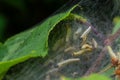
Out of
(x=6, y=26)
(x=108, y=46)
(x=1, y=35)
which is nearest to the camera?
(x=108, y=46)

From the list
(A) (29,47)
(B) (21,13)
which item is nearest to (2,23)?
(B) (21,13)

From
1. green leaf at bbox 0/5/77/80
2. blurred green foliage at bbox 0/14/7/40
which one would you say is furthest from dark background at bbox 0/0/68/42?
green leaf at bbox 0/5/77/80

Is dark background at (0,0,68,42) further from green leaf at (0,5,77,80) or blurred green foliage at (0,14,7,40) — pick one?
green leaf at (0,5,77,80)

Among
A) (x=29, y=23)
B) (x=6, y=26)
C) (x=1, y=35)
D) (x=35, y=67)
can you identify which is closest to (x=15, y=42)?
(x=35, y=67)

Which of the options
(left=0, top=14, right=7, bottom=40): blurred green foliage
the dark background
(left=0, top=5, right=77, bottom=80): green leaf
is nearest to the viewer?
(left=0, top=5, right=77, bottom=80): green leaf

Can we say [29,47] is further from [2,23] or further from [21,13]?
[21,13]

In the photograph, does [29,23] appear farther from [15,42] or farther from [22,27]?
[15,42]
